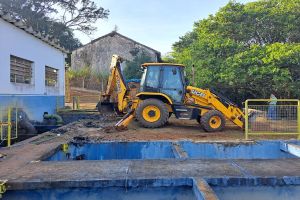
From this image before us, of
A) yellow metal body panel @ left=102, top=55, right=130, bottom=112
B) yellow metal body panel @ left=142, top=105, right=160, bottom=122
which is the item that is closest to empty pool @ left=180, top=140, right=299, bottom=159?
yellow metal body panel @ left=142, top=105, right=160, bottom=122

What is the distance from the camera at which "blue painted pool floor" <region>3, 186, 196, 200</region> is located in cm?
537

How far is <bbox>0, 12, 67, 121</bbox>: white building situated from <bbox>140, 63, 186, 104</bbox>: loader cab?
5073 millimetres

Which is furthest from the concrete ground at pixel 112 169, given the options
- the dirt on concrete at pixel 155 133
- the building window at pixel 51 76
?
the building window at pixel 51 76

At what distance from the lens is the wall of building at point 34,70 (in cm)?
1145

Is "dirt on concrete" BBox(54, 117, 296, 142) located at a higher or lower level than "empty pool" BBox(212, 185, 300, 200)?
higher

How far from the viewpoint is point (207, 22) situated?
2155cm

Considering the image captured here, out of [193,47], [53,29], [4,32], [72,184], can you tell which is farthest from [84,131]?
[53,29]

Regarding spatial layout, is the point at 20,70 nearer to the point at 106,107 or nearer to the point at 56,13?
the point at 106,107

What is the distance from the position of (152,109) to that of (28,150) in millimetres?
5455

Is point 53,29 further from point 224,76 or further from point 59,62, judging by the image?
point 224,76

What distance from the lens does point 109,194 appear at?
17.9 feet

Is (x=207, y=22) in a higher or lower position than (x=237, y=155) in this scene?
higher

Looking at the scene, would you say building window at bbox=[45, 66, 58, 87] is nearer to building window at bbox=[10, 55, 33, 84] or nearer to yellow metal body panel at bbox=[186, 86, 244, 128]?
building window at bbox=[10, 55, 33, 84]

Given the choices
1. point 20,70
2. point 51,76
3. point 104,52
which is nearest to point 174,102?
point 20,70
